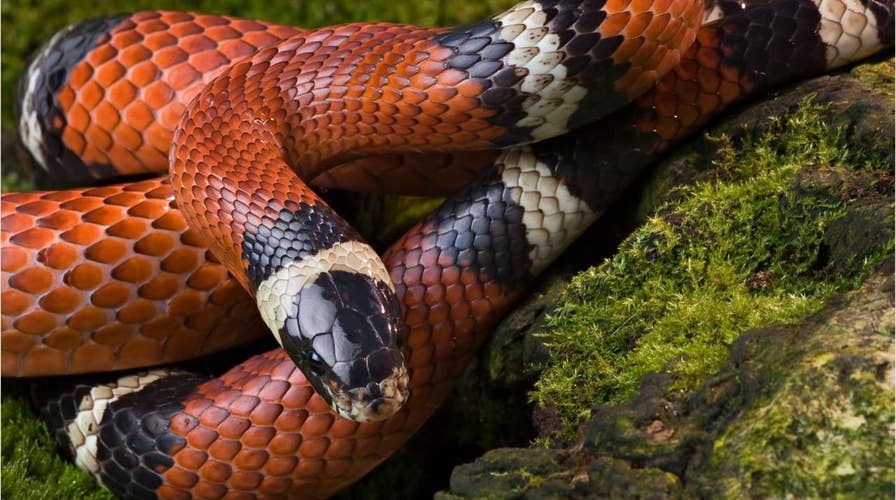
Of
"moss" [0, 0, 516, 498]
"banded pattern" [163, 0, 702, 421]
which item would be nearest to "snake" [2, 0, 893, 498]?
"banded pattern" [163, 0, 702, 421]

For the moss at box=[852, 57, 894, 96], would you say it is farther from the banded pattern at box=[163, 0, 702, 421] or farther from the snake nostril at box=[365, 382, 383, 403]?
the snake nostril at box=[365, 382, 383, 403]

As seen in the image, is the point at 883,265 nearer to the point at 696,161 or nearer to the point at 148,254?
the point at 696,161

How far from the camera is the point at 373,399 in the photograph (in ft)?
9.30

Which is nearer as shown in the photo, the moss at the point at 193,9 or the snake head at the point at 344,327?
the snake head at the point at 344,327

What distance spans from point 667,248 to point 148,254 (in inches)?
75.2

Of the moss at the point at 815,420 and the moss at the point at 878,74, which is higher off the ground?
the moss at the point at 878,74

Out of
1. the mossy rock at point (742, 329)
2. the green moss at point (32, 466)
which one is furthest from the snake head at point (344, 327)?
the green moss at point (32, 466)

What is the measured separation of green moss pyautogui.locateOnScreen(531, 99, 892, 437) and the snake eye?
2.23 ft

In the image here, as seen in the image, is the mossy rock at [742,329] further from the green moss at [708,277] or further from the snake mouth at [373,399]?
the snake mouth at [373,399]

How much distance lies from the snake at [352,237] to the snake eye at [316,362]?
0.23m

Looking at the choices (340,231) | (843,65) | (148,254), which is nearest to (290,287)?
(340,231)

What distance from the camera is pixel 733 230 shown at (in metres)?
2.95

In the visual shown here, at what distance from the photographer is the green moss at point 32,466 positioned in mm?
3625

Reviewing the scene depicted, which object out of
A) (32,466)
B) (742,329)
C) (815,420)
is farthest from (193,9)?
(815,420)
